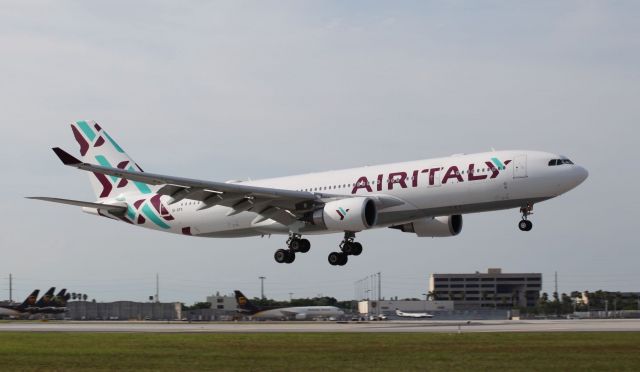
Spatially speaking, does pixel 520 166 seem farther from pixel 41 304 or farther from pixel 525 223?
pixel 41 304

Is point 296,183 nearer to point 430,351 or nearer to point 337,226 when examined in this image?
point 337,226

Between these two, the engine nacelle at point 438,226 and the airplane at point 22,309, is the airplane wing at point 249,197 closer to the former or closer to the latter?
the engine nacelle at point 438,226

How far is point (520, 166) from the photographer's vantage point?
51094mm

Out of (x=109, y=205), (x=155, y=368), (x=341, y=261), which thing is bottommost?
(x=155, y=368)

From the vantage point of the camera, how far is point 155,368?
95.6 ft

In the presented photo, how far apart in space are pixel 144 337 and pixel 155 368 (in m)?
18.7

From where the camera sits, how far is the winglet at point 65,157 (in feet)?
159

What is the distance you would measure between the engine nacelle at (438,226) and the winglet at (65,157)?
22.4 metres

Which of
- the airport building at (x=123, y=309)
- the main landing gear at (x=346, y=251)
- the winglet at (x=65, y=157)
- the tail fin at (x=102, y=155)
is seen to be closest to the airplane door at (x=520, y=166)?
the main landing gear at (x=346, y=251)

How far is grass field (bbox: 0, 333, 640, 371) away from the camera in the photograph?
29.5m

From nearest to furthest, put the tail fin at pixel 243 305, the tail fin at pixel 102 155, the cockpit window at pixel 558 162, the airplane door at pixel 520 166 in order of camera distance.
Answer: the airplane door at pixel 520 166, the cockpit window at pixel 558 162, the tail fin at pixel 102 155, the tail fin at pixel 243 305

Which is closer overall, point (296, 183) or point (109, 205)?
point (296, 183)

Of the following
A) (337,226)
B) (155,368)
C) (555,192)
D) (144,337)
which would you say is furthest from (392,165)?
(155,368)

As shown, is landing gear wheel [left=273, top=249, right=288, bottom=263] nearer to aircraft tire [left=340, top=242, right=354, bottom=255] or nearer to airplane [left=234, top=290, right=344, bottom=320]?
aircraft tire [left=340, top=242, right=354, bottom=255]
